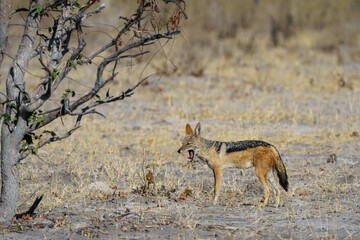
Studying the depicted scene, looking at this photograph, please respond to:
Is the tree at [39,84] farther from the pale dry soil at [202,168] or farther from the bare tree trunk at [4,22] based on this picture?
the pale dry soil at [202,168]

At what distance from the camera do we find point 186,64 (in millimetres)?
19688

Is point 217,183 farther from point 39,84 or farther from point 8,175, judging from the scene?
point 39,84

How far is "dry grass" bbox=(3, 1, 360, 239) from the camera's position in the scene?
6895mm

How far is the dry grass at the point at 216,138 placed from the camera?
22.6 feet

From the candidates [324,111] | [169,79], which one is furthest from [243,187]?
[169,79]

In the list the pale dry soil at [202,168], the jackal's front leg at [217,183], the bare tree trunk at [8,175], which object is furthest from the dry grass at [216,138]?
the bare tree trunk at [8,175]

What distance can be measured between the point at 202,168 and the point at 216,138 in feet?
7.32

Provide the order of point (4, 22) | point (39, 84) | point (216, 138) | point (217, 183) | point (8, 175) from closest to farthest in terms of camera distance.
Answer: point (39, 84) → point (4, 22) → point (8, 175) → point (217, 183) → point (216, 138)

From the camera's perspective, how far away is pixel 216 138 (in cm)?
1230

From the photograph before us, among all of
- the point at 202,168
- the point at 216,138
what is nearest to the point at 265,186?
the point at 202,168

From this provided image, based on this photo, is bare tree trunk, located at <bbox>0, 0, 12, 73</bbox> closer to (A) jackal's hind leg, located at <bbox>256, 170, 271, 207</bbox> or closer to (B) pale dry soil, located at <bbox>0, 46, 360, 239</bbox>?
(B) pale dry soil, located at <bbox>0, 46, 360, 239</bbox>

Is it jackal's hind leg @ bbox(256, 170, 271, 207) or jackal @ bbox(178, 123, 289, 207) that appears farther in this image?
jackal @ bbox(178, 123, 289, 207)

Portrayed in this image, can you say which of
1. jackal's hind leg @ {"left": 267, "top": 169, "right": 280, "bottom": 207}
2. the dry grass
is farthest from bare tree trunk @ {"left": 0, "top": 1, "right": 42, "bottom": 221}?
jackal's hind leg @ {"left": 267, "top": 169, "right": 280, "bottom": 207}

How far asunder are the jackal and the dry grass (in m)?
0.30
